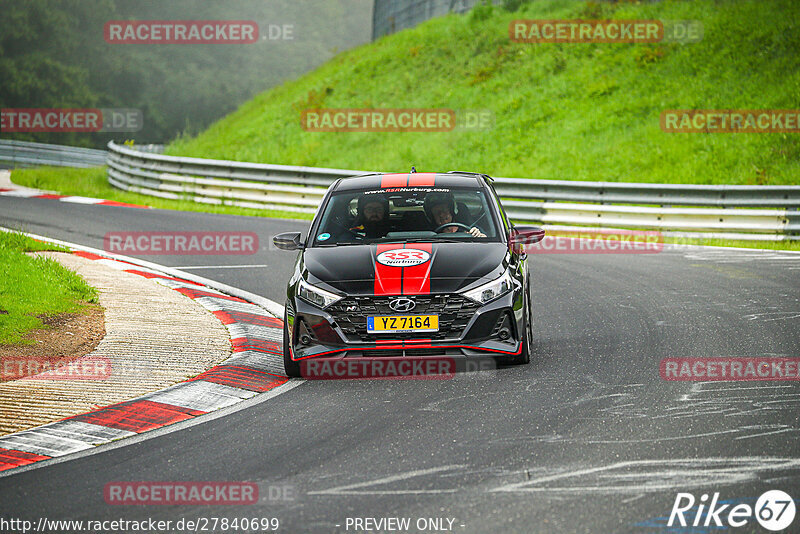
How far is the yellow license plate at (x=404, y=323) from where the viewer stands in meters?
7.90

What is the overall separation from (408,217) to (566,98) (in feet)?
78.1

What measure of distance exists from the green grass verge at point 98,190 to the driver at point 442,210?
13.1 metres

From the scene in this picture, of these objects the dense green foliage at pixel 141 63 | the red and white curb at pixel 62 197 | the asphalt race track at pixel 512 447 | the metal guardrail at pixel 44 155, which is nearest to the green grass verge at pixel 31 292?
the asphalt race track at pixel 512 447

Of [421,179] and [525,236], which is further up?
[421,179]

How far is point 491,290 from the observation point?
8.11 meters

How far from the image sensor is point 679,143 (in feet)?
86.8

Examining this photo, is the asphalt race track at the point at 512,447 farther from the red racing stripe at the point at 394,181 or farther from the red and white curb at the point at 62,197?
the red and white curb at the point at 62,197

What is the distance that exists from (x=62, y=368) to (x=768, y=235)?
13198 mm

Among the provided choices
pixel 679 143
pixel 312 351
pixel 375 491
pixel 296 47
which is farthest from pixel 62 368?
pixel 296 47

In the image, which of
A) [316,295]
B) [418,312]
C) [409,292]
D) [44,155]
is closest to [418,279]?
[409,292]

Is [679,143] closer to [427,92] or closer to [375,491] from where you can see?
[427,92]

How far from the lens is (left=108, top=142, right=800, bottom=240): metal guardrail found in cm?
1795

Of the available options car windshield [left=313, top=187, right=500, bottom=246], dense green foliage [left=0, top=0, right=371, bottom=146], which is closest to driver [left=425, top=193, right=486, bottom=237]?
car windshield [left=313, top=187, right=500, bottom=246]

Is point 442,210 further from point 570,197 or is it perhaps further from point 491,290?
point 570,197
